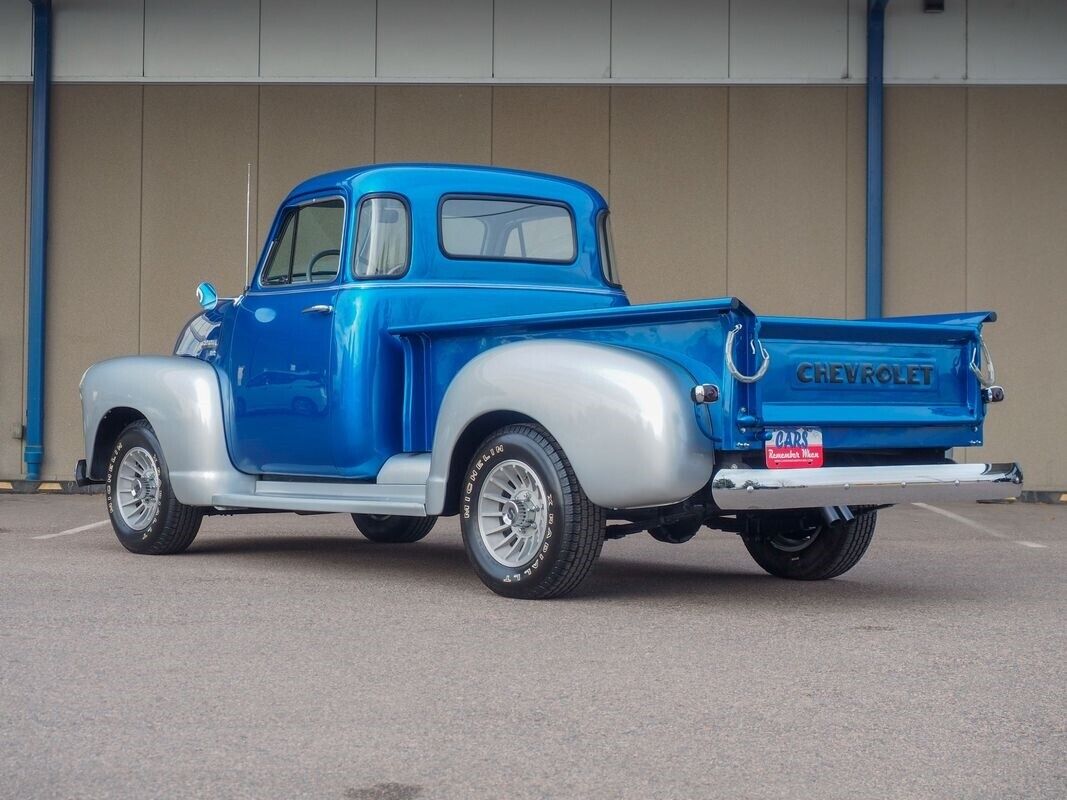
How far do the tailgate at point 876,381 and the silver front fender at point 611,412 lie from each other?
338 mm

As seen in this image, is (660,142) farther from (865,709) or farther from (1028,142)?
(865,709)

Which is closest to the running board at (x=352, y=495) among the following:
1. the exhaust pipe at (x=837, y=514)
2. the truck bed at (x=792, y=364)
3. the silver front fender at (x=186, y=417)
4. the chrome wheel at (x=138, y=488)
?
the silver front fender at (x=186, y=417)

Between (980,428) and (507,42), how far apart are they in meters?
10.4

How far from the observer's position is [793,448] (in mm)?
6148

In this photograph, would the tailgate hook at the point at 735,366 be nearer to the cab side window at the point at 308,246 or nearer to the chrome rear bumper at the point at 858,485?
the chrome rear bumper at the point at 858,485

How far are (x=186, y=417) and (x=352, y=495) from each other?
1.32 metres

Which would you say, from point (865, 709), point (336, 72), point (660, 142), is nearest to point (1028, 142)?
point (660, 142)

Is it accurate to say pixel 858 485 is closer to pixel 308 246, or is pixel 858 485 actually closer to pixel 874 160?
pixel 308 246

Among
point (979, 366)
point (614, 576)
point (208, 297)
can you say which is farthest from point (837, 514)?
point (208, 297)

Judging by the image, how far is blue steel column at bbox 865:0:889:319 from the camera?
15852 mm

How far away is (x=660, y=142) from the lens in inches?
640

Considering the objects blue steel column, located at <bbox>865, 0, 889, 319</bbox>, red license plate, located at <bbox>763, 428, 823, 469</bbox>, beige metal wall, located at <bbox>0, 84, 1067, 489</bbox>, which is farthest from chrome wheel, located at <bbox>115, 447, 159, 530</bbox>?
blue steel column, located at <bbox>865, 0, 889, 319</bbox>

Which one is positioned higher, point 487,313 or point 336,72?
point 336,72

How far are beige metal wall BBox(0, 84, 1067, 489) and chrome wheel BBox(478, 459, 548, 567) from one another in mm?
9722
